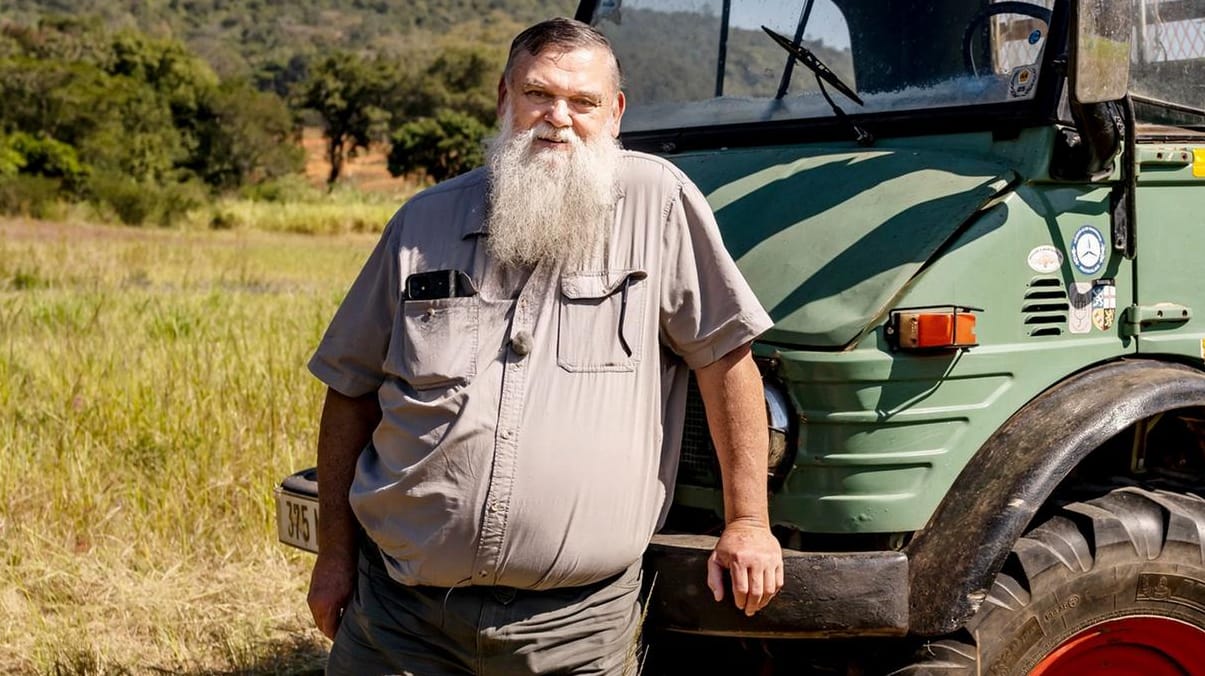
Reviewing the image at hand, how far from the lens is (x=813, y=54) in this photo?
3.77 meters

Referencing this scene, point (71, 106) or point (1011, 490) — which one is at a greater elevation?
point (71, 106)

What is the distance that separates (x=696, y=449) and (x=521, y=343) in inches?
27.3

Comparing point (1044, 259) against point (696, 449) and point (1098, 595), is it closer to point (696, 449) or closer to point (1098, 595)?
point (1098, 595)

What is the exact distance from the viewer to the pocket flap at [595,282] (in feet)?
8.41

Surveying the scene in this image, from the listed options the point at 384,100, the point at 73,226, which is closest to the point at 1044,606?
the point at 73,226

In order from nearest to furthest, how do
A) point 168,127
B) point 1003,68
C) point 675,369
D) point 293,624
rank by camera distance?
point 675,369
point 1003,68
point 293,624
point 168,127

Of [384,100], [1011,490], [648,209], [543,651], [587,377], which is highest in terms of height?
[384,100]

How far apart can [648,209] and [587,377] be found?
373 millimetres

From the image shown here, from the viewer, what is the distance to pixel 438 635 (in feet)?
8.58

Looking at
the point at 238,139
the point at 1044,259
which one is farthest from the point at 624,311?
the point at 238,139

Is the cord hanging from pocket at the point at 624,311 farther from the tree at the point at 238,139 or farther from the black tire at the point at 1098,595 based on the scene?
the tree at the point at 238,139

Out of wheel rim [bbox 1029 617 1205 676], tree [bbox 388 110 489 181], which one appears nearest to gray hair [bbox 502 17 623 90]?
wheel rim [bbox 1029 617 1205 676]

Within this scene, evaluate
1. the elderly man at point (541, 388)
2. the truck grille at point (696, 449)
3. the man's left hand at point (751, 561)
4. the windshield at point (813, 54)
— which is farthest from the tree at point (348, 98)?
the man's left hand at point (751, 561)

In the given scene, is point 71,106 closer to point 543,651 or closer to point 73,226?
point 73,226
